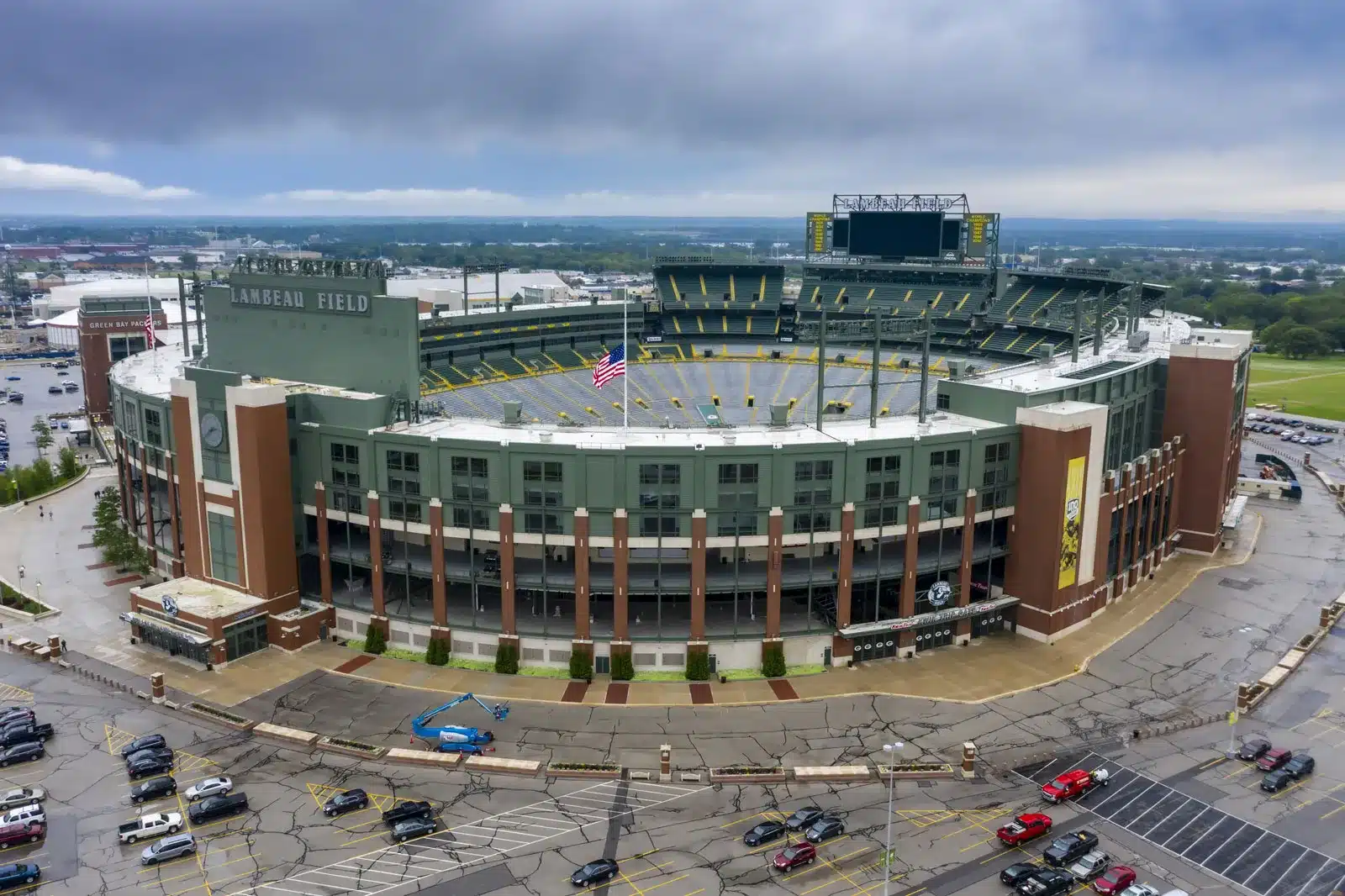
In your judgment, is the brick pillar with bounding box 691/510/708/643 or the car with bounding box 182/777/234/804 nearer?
the car with bounding box 182/777/234/804

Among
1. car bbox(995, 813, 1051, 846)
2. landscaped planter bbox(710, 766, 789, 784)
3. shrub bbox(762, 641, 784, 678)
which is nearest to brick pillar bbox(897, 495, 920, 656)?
shrub bbox(762, 641, 784, 678)

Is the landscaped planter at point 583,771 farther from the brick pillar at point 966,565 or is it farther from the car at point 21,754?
the brick pillar at point 966,565

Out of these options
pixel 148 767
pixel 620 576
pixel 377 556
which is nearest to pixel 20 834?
pixel 148 767

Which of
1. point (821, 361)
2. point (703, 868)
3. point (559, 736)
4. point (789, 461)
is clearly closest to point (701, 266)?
point (821, 361)

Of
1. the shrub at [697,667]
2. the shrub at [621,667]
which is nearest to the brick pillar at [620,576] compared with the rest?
the shrub at [621,667]

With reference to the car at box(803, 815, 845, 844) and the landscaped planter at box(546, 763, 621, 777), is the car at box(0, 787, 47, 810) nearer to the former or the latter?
the landscaped planter at box(546, 763, 621, 777)

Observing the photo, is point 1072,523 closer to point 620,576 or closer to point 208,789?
point 620,576

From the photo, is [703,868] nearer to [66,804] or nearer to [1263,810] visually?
[1263,810]

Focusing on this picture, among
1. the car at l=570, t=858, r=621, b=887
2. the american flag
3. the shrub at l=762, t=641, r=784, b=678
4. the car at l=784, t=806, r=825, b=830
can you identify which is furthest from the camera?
the american flag
